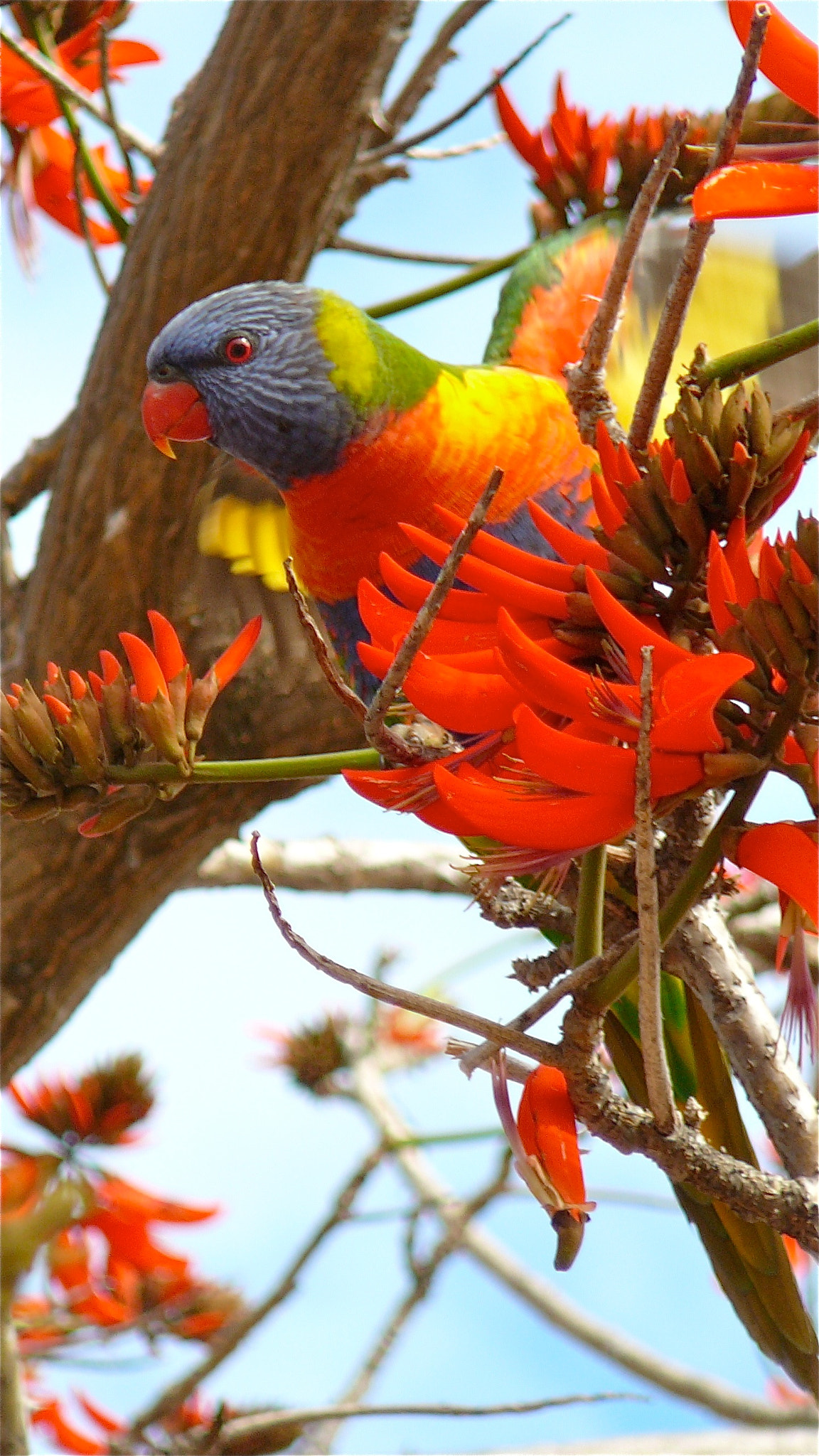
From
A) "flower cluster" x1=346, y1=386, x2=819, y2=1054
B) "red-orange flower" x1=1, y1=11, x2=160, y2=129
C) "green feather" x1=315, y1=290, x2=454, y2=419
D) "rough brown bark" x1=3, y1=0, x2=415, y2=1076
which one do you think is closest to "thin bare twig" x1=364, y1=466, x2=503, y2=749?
"flower cluster" x1=346, y1=386, x2=819, y2=1054

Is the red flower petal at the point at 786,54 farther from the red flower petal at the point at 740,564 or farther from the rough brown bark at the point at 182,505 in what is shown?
the rough brown bark at the point at 182,505

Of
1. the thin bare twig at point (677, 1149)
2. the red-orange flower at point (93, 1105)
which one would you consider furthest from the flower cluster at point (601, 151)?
the red-orange flower at point (93, 1105)

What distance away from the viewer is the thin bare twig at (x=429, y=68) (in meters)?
1.31

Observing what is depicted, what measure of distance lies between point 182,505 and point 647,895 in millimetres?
1045

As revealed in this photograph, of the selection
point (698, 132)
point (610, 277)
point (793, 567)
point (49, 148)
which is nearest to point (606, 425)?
point (610, 277)

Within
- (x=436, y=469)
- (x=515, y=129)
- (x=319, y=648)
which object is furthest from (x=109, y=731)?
(x=515, y=129)

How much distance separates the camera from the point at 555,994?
488 millimetres

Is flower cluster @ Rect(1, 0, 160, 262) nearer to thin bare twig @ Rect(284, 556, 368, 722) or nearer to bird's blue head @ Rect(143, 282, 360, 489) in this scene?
bird's blue head @ Rect(143, 282, 360, 489)

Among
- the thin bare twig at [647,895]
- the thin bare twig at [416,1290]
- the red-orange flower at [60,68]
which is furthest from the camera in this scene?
the red-orange flower at [60,68]

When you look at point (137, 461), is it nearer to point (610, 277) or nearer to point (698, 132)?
point (698, 132)

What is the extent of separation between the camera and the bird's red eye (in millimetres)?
1109

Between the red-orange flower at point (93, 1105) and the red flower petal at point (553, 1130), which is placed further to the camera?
the red-orange flower at point (93, 1105)

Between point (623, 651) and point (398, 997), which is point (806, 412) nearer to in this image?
point (623, 651)

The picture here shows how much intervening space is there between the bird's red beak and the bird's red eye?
0.04m
